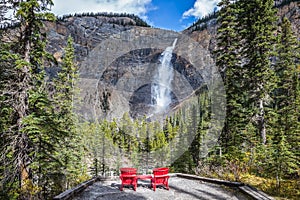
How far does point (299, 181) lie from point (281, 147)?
73.4 inches

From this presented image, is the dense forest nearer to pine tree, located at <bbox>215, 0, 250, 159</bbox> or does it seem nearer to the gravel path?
pine tree, located at <bbox>215, 0, 250, 159</bbox>

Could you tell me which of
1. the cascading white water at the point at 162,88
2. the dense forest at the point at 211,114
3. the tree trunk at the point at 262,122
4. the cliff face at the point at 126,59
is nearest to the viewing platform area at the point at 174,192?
the dense forest at the point at 211,114

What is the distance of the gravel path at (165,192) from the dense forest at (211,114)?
137cm

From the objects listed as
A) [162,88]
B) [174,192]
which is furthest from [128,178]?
[162,88]

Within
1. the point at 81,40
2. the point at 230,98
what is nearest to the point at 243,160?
the point at 230,98

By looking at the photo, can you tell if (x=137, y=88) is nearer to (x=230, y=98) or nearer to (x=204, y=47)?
(x=204, y=47)

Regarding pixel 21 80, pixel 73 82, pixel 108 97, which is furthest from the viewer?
pixel 108 97

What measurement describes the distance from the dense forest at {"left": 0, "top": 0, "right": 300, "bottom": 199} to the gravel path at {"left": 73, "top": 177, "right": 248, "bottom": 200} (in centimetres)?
137

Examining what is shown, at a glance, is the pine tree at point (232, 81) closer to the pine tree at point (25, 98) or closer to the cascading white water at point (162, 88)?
the pine tree at point (25, 98)

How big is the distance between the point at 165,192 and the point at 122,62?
77.5m

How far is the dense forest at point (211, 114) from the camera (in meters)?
7.12

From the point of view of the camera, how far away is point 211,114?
16469 mm

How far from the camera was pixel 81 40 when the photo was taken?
84.8 metres

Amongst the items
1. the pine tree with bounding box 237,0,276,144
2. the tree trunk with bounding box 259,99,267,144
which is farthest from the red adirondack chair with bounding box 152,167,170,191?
the pine tree with bounding box 237,0,276,144
